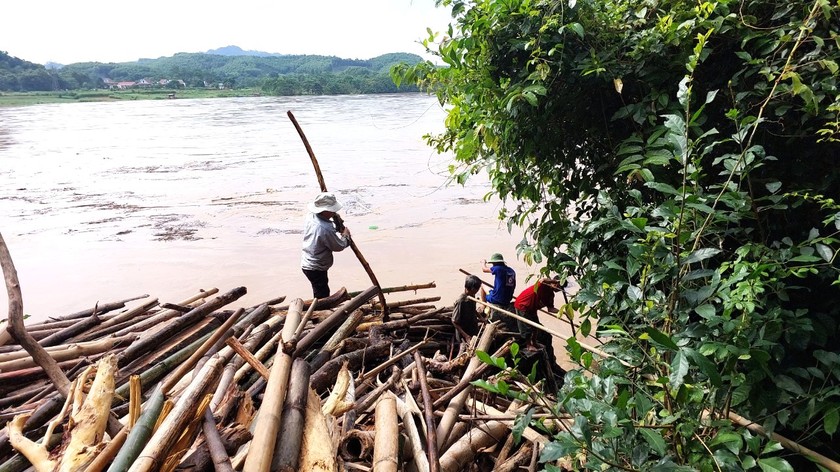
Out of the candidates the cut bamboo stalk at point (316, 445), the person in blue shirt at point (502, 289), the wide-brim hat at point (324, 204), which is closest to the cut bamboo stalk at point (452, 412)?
the cut bamboo stalk at point (316, 445)

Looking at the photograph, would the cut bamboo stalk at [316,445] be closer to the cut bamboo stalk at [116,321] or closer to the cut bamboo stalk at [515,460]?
the cut bamboo stalk at [515,460]

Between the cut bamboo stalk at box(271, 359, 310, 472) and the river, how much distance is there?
6.68 feet

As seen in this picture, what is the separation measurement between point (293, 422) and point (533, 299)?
119 inches

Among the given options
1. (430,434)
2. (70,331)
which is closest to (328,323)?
(430,434)

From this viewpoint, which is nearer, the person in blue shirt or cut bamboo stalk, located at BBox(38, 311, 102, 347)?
cut bamboo stalk, located at BBox(38, 311, 102, 347)

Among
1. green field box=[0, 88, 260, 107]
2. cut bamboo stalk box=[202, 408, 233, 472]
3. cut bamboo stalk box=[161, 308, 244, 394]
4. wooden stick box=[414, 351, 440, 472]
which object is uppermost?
cut bamboo stalk box=[202, 408, 233, 472]

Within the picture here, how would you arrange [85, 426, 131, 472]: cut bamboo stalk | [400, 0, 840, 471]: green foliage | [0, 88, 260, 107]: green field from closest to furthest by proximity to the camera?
[400, 0, 840, 471]: green foliage, [85, 426, 131, 472]: cut bamboo stalk, [0, 88, 260, 107]: green field

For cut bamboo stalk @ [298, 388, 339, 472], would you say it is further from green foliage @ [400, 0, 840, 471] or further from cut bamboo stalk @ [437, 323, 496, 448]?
green foliage @ [400, 0, 840, 471]

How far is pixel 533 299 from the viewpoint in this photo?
4844 millimetres

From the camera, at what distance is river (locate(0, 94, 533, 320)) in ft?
31.6

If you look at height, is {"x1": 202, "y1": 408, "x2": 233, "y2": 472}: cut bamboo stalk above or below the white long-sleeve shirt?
above

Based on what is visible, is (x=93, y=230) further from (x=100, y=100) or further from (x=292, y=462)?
(x=100, y=100)

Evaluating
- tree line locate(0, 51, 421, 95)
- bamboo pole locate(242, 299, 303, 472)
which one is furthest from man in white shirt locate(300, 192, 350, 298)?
tree line locate(0, 51, 421, 95)

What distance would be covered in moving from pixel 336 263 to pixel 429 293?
8.32 feet
